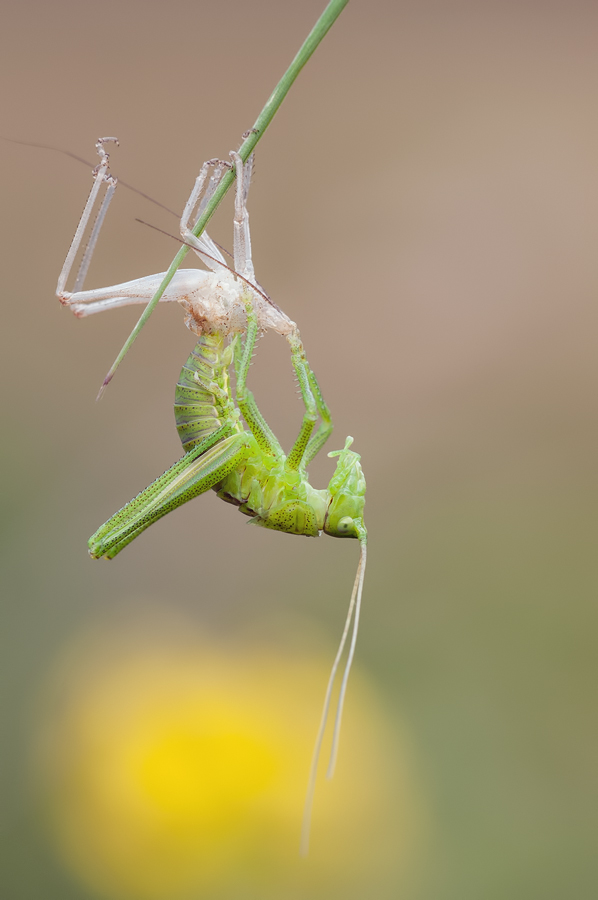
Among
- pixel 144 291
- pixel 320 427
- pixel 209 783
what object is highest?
pixel 144 291

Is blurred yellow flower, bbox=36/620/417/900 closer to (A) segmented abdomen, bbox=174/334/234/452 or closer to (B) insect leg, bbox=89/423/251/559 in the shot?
(B) insect leg, bbox=89/423/251/559

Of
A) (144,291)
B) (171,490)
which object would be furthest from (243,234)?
(171,490)

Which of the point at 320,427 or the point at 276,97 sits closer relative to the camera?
the point at 276,97

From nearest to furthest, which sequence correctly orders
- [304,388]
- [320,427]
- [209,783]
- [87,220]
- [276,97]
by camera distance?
[276,97], [87,220], [304,388], [320,427], [209,783]

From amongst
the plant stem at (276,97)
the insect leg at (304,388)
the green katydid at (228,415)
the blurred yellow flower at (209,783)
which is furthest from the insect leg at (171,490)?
the blurred yellow flower at (209,783)

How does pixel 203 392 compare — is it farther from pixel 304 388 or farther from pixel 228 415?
pixel 304 388

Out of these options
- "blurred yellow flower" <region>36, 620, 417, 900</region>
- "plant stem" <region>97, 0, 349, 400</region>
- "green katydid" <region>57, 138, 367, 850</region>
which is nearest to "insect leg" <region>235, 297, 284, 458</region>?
"green katydid" <region>57, 138, 367, 850</region>

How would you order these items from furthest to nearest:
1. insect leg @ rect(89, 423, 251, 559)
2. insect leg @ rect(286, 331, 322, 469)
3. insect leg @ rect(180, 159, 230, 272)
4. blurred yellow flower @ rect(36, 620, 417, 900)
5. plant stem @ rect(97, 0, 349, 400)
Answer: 1. blurred yellow flower @ rect(36, 620, 417, 900)
2. insect leg @ rect(89, 423, 251, 559)
3. insect leg @ rect(286, 331, 322, 469)
4. insect leg @ rect(180, 159, 230, 272)
5. plant stem @ rect(97, 0, 349, 400)
